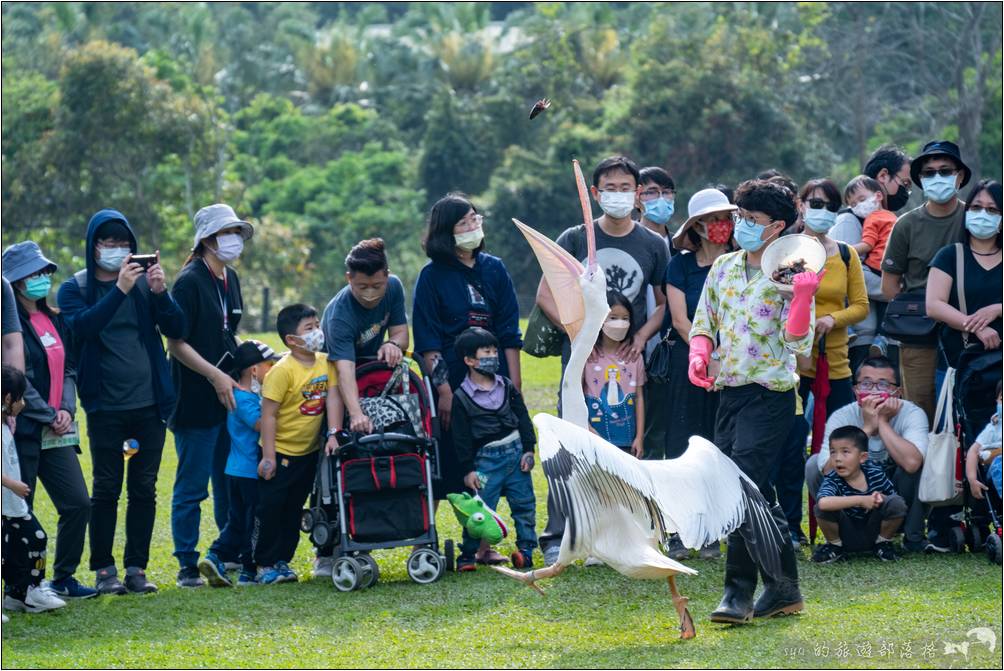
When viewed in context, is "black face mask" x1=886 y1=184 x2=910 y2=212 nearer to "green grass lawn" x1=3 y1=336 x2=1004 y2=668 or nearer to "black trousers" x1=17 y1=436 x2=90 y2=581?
"green grass lawn" x1=3 y1=336 x2=1004 y2=668

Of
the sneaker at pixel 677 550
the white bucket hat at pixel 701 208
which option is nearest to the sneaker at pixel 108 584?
the sneaker at pixel 677 550

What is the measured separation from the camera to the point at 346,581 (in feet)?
23.7

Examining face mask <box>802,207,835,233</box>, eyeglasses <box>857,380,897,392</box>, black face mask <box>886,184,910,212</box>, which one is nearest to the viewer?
eyeglasses <box>857,380,897,392</box>

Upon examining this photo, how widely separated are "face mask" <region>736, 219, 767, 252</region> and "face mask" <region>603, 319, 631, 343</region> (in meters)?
1.34

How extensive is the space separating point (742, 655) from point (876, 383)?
8.19 feet

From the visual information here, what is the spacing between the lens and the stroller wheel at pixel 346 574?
7.20m

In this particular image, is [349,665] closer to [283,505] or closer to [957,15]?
[283,505]

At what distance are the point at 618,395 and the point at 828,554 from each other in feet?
4.39

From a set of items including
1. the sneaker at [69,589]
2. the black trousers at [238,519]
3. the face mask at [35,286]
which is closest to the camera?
the face mask at [35,286]

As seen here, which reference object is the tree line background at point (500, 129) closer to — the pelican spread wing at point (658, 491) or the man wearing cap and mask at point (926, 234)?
the man wearing cap and mask at point (926, 234)

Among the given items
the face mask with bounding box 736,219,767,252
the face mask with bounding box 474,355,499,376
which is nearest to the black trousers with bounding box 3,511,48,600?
the face mask with bounding box 474,355,499,376

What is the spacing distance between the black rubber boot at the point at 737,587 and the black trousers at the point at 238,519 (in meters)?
2.53

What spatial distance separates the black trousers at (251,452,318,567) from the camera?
7535 mm

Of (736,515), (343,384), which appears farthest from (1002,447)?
(343,384)
